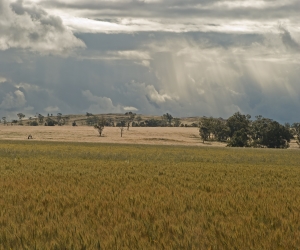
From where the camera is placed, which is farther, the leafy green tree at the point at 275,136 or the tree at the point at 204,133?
the tree at the point at 204,133

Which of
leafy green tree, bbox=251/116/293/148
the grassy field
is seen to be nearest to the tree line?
leafy green tree, bbox=251/116/293/148

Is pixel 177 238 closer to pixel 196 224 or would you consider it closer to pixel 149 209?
pixel 196 224

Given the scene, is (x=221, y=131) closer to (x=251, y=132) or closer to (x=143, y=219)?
(x=251, y=132)

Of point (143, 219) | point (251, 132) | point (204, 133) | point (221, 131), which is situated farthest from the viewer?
point (221, 131)

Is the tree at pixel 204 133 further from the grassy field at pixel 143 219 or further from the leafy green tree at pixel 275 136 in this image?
the grassy field at pixel 143 219

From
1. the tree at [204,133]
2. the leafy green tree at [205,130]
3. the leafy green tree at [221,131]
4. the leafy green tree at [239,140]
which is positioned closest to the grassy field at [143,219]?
the leafy green tree at [239,140]

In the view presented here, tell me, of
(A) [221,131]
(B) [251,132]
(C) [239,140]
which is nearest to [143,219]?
(C) [239,140]

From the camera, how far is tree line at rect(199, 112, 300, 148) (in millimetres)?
134625

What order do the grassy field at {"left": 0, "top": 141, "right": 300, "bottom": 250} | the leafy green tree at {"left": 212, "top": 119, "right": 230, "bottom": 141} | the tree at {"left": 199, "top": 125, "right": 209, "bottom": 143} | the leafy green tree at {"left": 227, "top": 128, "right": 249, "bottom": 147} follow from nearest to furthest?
the grassy field at {"left": 0, "top": 141, "right": 300, "bottom": 250} < the leafy green tree at {"left": 227, "top": 128, "right": 249, "bottom": 147} < the tree at {"left": 199, "top": 125, "right": 209, "bottom": 143} < the leafy green tree at {"left": 212, "top": 119, "right": 230, "bottom": 141}

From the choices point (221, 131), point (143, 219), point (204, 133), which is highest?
point (221, 131)

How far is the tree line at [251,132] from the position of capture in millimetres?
134625

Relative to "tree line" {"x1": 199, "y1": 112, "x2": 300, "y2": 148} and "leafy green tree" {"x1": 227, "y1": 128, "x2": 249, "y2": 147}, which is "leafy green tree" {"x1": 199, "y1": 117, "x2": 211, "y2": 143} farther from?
"leafy green tree" {"x1": 227, "y1": 128, "x2": 249, "y2": 147}

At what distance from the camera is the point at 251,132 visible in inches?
6009

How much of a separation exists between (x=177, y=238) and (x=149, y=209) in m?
3.51
